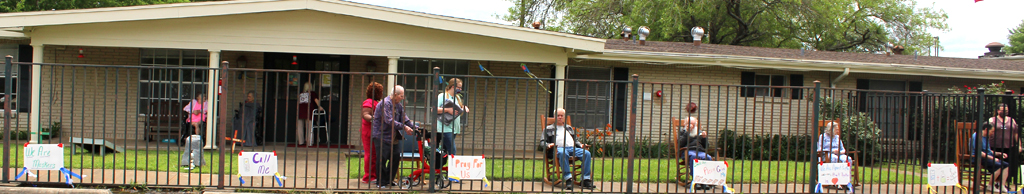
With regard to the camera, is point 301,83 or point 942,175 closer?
point 942,175

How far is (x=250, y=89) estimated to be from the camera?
11.9 metres

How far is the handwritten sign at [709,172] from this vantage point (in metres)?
6.62

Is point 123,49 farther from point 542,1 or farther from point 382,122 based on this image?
point 542,1

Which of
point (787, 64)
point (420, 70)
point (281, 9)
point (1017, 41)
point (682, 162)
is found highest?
point (1017, 41)

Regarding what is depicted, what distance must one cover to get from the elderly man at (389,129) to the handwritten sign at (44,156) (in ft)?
9.46

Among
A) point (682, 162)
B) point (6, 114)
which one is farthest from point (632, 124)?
point (6, 114)

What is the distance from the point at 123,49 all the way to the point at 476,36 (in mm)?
6457

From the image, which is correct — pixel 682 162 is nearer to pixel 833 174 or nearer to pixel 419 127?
pixel 833 174

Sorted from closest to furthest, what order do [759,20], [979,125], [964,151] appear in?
[979,125]
[964,151]
[759,20]

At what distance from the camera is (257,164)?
619cm

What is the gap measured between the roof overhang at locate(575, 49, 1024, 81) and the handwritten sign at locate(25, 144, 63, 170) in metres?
7.60

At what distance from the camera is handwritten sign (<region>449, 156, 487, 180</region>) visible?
20.7 feet

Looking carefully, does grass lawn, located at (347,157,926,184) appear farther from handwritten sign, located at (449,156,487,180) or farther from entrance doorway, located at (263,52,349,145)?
entrance doorway, located at (263,52,349,145)

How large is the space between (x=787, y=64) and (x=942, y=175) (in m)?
5.69
